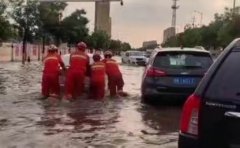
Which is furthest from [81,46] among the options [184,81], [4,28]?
[4,28]

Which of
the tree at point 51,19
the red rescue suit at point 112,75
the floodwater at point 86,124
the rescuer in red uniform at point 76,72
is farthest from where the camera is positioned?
the tree at point 51,19

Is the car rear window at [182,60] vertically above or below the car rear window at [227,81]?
below

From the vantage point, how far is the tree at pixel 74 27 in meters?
79.1

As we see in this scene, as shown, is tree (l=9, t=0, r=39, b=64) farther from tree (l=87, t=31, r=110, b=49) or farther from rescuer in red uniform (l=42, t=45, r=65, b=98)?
rescuer in red uniform (l=42, t=45, r=65, b=98)

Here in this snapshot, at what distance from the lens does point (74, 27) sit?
80062 mm

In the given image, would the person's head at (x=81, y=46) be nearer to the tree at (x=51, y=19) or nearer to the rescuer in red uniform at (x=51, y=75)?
the rescuer in red uniform at (x=51, y=75)

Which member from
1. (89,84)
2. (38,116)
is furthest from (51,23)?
(38,116)

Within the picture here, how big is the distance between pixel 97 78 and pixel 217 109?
12.4 meters

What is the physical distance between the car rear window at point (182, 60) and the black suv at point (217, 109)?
930 cm

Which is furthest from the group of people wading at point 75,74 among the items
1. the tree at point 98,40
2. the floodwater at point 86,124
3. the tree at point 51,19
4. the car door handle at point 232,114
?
the tree at point 98,40

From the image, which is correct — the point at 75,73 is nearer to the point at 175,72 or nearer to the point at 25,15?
the point at 175,72

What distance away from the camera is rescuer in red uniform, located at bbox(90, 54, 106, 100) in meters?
17.2

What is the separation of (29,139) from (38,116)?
126 inches

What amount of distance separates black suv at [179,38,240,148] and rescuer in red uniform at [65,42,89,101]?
1136cm
